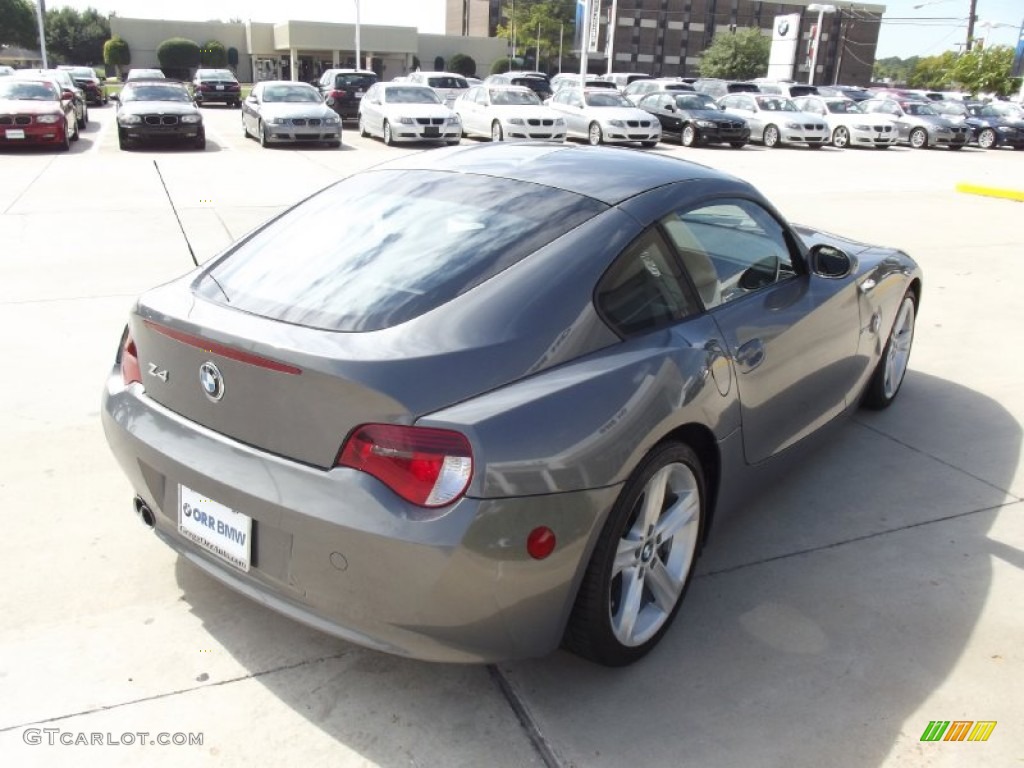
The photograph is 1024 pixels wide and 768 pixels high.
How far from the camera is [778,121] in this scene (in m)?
25.2

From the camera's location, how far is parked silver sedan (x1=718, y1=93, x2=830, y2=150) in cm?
2492

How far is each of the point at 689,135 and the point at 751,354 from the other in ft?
74.0

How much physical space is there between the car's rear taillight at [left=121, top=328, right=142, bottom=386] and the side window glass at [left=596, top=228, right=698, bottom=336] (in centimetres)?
153

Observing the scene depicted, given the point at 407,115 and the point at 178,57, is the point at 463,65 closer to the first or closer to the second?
the point at 178,57

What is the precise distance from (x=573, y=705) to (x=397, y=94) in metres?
21.0

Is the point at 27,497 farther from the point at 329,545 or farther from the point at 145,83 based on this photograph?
the point at 145,83

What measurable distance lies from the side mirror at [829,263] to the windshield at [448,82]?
28949 mm

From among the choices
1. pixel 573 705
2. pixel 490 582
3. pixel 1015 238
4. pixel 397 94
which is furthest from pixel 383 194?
pixel 397 94

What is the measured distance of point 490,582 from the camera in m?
2.25

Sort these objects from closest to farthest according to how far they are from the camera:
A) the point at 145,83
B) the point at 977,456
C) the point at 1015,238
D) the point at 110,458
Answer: the point at 110,458
the point at 977,456
the point at 1015,238
the point at 145,83

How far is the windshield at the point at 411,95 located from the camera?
2163 cm

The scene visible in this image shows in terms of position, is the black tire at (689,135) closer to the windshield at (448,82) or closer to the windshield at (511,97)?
the windshield at (511,97)

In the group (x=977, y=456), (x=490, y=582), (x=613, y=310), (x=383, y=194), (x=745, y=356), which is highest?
(x=383, y=194)

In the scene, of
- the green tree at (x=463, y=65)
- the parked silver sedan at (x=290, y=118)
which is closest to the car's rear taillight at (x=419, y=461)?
the parked silver sedan at (x=290, y=118)
